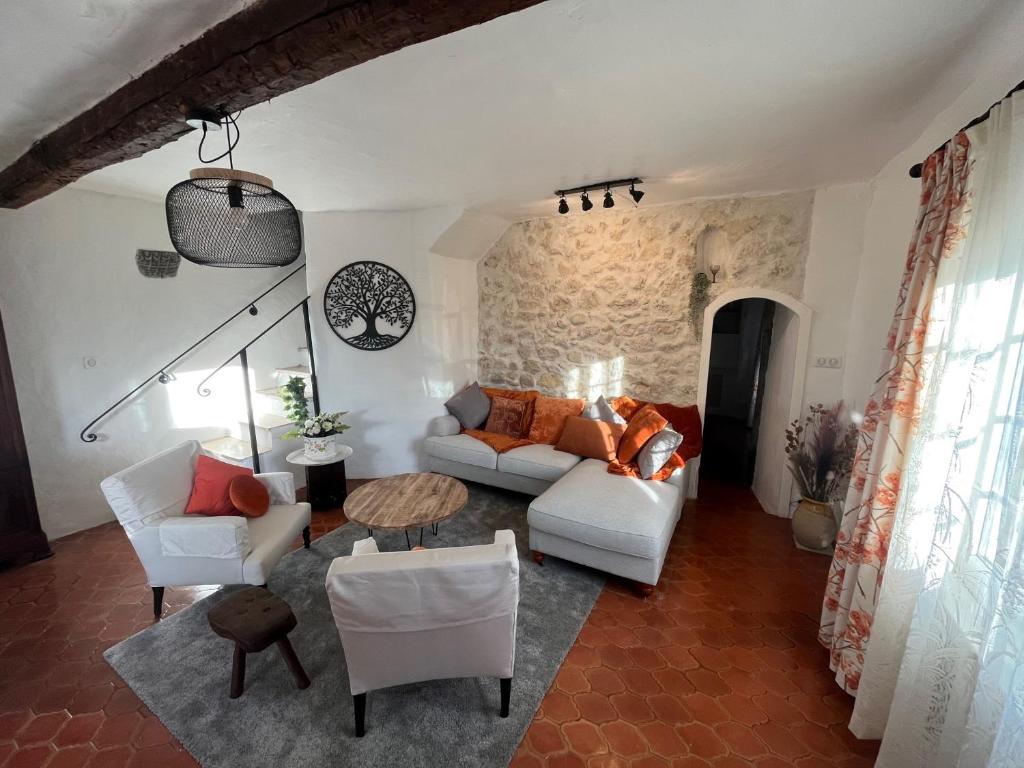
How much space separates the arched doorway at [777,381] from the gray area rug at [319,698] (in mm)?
2054

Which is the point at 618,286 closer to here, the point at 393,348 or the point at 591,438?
the point at 591,438

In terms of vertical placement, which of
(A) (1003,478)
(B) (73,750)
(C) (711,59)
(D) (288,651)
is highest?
(C) (711,59)

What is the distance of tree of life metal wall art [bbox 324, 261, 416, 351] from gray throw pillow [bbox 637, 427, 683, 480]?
A: 8.34ft

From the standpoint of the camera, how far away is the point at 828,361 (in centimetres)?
320

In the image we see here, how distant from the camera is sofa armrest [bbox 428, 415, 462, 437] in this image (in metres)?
4.14

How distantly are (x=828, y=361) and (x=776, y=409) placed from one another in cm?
58

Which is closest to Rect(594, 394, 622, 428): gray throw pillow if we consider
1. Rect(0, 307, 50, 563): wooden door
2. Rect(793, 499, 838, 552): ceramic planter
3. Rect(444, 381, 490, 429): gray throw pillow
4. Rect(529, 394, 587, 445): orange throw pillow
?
Rect(529, 394, 587, 445): orange throw pillow

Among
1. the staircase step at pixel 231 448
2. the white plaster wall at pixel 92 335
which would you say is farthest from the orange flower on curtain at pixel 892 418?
the white plaster wall at pixel 92 335

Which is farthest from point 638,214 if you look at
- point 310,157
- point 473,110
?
point 310,157

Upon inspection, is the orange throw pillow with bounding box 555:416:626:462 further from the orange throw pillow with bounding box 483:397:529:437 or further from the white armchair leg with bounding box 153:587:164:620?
the white armchair leg with bounding box 153:587:164:620

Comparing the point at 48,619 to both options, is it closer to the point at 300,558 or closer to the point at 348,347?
the point at 300,558

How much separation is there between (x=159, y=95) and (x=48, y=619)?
2.87 meters

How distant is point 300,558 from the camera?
289 cm

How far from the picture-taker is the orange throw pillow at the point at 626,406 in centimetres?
378
